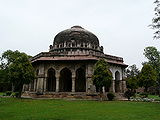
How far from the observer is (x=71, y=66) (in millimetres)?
21812

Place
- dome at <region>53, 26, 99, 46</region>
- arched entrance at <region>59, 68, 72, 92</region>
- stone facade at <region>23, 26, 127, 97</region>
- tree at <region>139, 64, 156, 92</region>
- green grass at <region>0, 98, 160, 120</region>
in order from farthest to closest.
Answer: tree at <region>139, 64, 156, 92</region> → dome at <region>53, 26, 99, 46</region> → arched entrance at <region>59, 68, 72, 92</region> → stone facade at <region>23, 26, 127, 97</region> → green grass at <region>0, 98, 160, 120</region>

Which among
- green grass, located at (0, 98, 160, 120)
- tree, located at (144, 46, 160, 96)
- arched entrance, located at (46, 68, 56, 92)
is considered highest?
tree, located at (144, 46, 160, 96)

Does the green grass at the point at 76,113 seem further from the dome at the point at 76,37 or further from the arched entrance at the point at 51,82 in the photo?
the dome at the point at 76,37

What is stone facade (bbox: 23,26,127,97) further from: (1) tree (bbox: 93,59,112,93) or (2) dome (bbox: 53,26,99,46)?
(1) tree (bbox: 93,59,112,93)

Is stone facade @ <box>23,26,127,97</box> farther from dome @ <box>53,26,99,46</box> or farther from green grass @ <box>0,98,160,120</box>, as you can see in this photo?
green grass @ <box>0,98,160,120</box>

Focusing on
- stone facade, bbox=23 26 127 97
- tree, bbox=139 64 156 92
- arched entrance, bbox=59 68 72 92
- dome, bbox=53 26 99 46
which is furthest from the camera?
tree, bbox=139 64 156 92

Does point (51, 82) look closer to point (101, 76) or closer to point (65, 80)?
point (65, 80)

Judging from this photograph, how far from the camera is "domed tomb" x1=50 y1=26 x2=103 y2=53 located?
26969mm

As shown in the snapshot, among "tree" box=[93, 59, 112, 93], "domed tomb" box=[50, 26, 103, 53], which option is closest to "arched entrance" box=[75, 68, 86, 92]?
"domed tomb" box=[50, 26, 103, 53]

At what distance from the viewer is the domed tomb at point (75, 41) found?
27.0 m

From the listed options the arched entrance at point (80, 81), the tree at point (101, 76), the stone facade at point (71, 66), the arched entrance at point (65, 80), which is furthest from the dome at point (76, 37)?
the tree at point (101, 76)

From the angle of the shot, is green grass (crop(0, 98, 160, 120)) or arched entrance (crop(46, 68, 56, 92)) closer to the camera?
green grass (crop(0, 98, 160, 120))

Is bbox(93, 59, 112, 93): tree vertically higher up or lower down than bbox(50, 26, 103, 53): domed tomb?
lower down

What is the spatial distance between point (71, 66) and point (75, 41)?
262 inches
